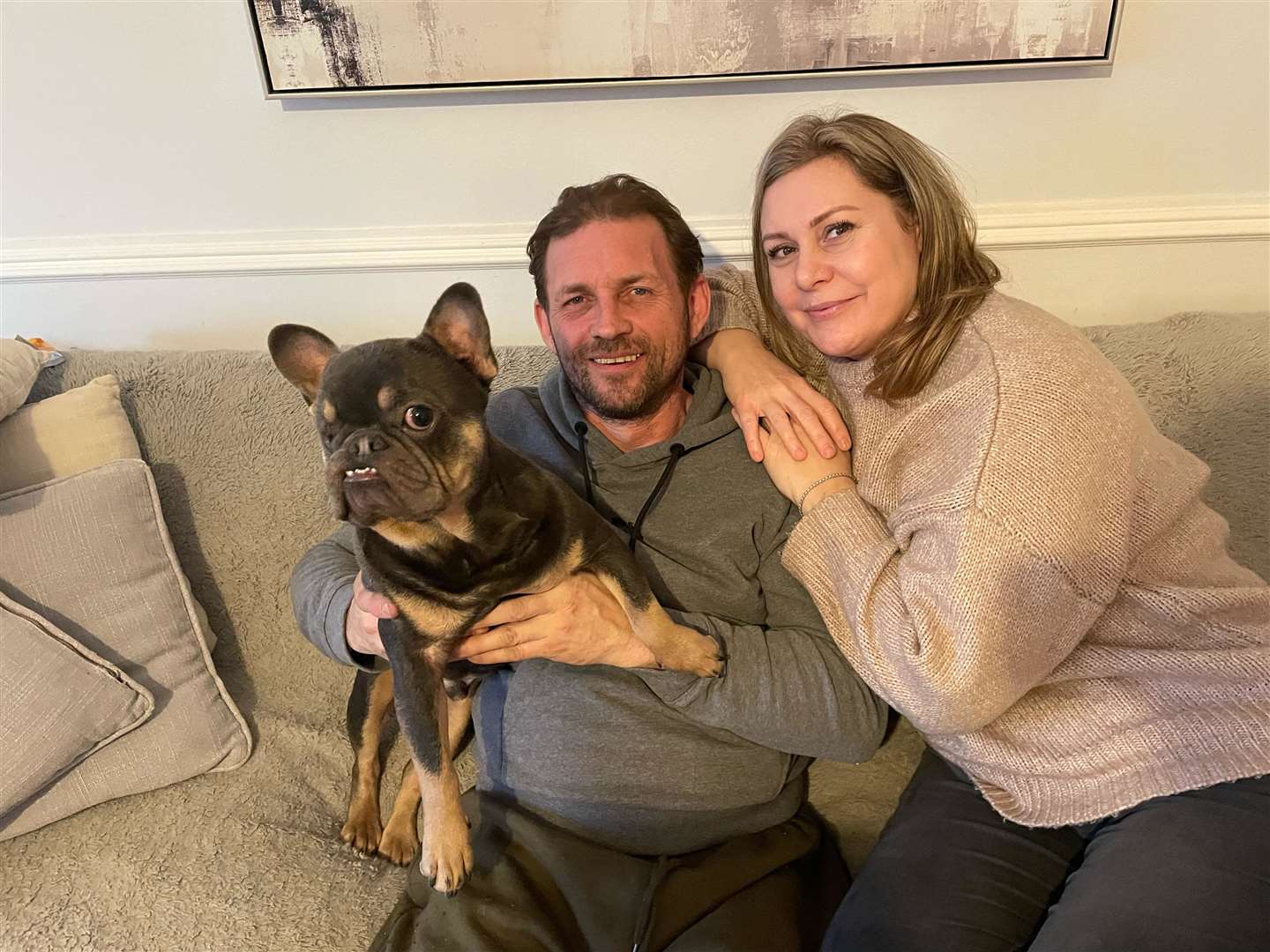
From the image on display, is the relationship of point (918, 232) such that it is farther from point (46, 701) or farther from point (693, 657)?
point (46, 701)

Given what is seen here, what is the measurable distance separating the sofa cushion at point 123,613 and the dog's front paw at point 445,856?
2.60 feet

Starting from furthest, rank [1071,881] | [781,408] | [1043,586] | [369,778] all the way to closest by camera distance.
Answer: [369,778], [781,408], [1071,881], [1043,586]

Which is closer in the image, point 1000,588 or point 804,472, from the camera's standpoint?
point 1000,588

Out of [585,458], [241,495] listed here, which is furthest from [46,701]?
[585,458]

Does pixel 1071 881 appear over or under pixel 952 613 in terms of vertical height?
under

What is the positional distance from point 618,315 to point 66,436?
1.45 metres

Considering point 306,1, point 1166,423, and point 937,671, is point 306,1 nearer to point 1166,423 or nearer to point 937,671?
point 937,671

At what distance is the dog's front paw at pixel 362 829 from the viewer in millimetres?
1781

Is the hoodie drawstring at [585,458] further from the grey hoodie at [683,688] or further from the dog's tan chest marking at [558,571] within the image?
the dog's tan chest marking at [558,571]

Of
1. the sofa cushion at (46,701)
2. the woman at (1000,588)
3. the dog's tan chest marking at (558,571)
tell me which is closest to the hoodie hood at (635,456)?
the woman at (1000,588)

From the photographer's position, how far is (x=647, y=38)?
6.64 feet

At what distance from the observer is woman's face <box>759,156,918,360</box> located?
1.51 m

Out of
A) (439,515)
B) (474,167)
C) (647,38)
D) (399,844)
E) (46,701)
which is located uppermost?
(647,38)

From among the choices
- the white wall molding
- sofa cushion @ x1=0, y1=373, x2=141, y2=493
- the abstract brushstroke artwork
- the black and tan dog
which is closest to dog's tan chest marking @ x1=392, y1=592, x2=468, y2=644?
the black and tan dog
